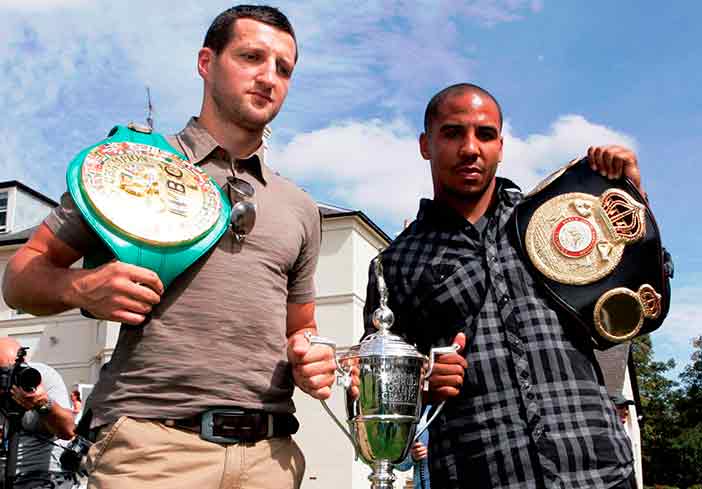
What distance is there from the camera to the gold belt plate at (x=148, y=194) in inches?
80.0

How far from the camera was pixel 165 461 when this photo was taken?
2.07 m

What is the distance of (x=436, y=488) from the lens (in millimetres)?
2475

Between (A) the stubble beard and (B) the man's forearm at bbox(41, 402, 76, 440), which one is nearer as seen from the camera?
(A) the stubble beard

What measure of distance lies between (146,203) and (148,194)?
0.10 ft

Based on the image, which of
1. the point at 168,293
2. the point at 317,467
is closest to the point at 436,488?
the point at 168,293

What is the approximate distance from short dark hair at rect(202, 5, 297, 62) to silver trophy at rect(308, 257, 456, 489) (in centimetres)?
104

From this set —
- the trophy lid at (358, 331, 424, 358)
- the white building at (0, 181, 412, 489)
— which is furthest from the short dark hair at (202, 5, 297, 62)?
the white building at (0, 181, 412, 489)

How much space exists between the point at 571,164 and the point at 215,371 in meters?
1.48

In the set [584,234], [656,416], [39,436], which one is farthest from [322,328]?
[656,416]

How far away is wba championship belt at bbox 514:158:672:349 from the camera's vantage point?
2.56 meters

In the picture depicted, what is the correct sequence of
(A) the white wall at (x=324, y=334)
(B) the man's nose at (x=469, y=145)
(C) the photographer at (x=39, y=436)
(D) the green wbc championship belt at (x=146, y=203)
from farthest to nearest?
1. (A) the white wall at (x=324, y=334)
2. (C) the photographer at (x=39, y=436)
3. (B) the man's nose at (x=469, y=145)
4. (D) the green wbc championship belt at (x=146, y=203)

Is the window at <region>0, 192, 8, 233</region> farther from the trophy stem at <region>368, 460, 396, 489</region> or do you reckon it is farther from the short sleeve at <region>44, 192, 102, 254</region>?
the trophy stem at <region>368, 460, 396, 489</region>

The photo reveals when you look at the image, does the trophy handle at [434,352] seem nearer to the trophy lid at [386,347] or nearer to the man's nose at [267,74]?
Answer: the trophy lid at [386,347]

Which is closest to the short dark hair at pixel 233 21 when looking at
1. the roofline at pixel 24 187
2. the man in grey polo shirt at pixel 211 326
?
the man in grey polo shirt at pixel 211 326
